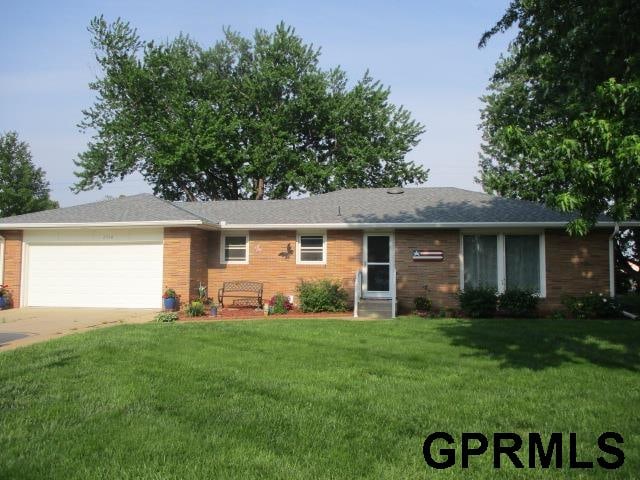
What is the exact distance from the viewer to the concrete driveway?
10908mm

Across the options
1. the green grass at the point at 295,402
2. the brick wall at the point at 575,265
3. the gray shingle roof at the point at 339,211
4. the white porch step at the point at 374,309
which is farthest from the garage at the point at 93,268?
the brick wall at the point at 575,265

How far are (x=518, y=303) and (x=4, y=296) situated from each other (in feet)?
50.5

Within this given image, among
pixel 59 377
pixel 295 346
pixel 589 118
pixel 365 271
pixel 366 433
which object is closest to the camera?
pixel 366 433

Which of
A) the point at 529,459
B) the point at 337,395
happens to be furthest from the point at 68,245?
the point at 529,459

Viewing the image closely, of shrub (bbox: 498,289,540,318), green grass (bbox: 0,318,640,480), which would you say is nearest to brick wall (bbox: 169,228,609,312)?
shrub (bbox: 498,289,540,318)

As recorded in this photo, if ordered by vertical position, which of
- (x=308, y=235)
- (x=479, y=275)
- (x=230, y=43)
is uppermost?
(x=230, y=43)

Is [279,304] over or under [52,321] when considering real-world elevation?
over

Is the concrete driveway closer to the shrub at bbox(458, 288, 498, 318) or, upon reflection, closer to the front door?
the front door

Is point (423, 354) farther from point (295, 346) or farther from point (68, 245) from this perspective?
point (68, 245)

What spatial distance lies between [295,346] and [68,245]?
36.9ft

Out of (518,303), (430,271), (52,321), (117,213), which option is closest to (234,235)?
(117,213)

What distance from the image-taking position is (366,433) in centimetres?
489

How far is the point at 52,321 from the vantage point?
13.5m

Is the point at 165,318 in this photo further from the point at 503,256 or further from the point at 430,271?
the point at 503,256
